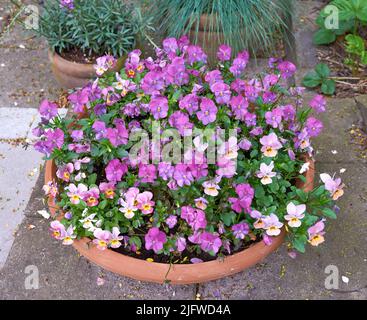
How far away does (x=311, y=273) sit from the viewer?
1885 millimetres

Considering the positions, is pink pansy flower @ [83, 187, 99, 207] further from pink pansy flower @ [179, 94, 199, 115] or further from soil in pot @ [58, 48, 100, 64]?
soil in pot @ [58, 48, 100, 64]

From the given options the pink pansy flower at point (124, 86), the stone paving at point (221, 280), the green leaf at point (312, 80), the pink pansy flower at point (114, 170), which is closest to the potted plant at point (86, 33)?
the stone paving at point (221, 280)

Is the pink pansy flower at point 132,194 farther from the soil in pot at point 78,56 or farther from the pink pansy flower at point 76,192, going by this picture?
the soil in pot at point 78,56

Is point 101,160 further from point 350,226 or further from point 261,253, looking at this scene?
point 350,226

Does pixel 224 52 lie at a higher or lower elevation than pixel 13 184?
higher

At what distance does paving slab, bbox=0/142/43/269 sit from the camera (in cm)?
208

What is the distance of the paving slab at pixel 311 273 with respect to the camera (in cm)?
184

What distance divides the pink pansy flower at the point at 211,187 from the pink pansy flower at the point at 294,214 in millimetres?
236

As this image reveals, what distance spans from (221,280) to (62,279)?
1.91 feet

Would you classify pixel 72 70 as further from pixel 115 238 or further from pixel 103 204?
pixel 115 238

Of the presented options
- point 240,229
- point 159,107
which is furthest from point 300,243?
point 159,107
